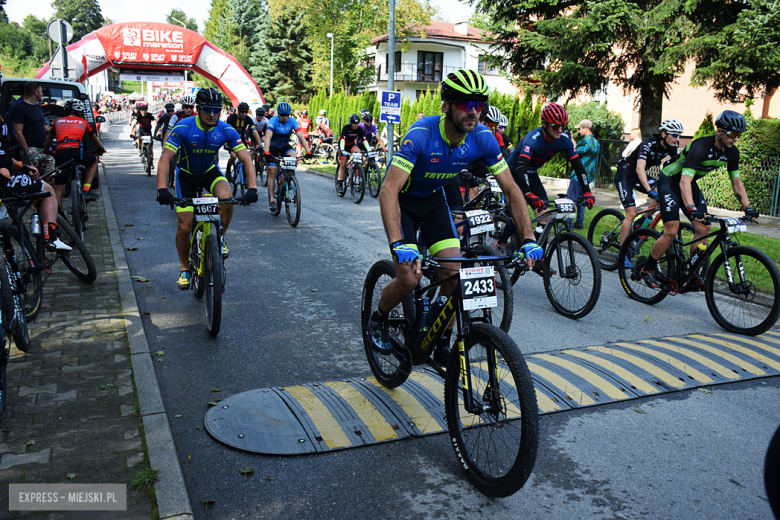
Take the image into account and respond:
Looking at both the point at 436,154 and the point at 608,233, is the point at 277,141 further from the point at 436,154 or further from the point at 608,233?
the point at 436,154

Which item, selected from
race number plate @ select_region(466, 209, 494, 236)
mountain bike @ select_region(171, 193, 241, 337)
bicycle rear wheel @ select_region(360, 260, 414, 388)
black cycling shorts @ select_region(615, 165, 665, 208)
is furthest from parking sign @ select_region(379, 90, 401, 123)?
bicycle rear wheel @ select_region(360, 260, 414, 388)

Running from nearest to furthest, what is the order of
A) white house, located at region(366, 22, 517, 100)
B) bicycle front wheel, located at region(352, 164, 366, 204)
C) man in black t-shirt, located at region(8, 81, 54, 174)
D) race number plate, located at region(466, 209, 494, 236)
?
race number plate, located at region(466, 209, 494, 236), man in black t-shirt, located at region(8, 81, 54, 174), bicycle front wheel, located at region(352, 164, 366, 204), white house, located at region(366, 22, 517, 100)

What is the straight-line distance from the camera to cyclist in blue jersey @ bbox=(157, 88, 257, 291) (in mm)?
6504

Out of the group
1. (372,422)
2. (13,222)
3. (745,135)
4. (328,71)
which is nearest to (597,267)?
(372,422)

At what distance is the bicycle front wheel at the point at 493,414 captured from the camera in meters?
3.08

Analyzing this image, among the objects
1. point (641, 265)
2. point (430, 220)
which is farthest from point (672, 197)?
point (430, 220)

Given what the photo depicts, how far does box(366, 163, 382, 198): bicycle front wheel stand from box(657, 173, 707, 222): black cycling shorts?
9.29 meters

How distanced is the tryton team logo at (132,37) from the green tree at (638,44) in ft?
47.7

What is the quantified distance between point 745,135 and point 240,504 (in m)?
15.4

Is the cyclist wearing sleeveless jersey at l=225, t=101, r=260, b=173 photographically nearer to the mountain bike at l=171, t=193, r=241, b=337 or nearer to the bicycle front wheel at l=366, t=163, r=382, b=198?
the bicycle front wheel at l=366, t=163, r=382, b=198

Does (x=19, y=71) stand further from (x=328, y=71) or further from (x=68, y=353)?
(x=68, y=353)

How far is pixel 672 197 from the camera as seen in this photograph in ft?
24.0

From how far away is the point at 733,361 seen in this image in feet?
18.2

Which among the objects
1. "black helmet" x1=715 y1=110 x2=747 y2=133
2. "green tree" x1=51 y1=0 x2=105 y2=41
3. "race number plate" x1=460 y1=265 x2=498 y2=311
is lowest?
"race number plate" x1=460 y1=265 x2=498 y2=311
